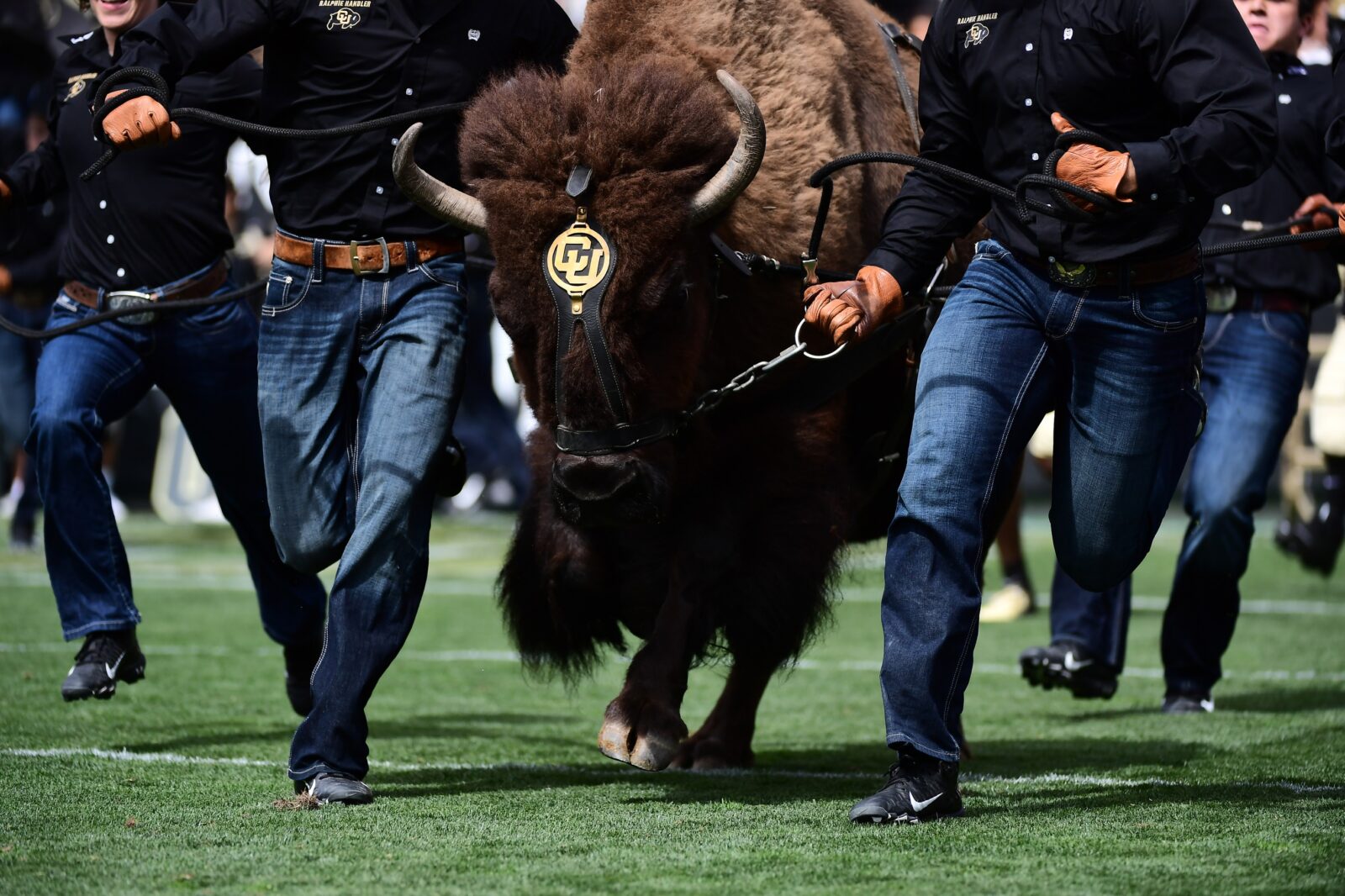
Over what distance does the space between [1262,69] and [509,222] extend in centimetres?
193

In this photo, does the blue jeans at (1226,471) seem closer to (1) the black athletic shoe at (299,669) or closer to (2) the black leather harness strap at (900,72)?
(2) the black leather harness strap at (900,72)

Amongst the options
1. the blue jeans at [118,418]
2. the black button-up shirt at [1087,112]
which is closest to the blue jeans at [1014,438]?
the black button-up shirt at [1087,112]

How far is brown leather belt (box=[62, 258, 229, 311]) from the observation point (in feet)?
20.5

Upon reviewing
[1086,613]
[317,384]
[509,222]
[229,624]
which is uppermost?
[509,222]

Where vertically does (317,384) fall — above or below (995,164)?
below

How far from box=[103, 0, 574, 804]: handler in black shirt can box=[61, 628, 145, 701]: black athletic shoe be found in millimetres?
954

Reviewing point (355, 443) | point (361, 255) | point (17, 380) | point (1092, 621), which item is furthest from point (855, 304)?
point (17, 380)

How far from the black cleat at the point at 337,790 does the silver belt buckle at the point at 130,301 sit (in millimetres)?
1962

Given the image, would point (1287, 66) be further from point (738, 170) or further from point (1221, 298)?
point (738, 170)

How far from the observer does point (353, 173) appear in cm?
523

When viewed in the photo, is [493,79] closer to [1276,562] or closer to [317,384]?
[317,384]

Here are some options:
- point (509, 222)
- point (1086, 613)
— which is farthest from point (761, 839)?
point (1086, 613)

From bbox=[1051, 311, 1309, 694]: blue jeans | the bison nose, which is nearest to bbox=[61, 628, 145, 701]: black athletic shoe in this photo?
the bison nose

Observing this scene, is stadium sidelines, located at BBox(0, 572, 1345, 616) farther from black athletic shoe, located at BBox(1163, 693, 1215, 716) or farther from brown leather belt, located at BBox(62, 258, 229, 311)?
brown leather belt, located at BBox(62, 258, 229, 311)
